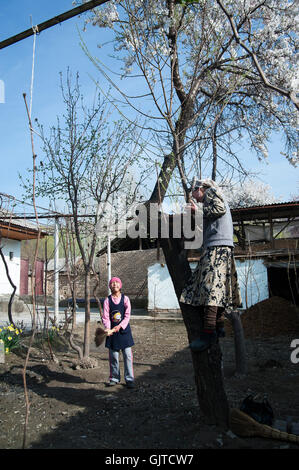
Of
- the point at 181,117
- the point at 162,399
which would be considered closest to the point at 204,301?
the point at 162,399

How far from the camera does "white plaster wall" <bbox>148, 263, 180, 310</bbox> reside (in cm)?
1511

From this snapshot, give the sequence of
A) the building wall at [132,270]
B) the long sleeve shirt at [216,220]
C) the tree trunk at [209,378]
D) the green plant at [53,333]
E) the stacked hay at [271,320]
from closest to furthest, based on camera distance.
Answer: the long sleeve shirt at [216,220]
the tree trunk at [209,378]
the green plant at [53,333]
the stacked hay at [271,320]
the building wall at [132,270]

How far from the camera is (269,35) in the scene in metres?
7.03

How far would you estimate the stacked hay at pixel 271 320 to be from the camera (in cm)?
1054

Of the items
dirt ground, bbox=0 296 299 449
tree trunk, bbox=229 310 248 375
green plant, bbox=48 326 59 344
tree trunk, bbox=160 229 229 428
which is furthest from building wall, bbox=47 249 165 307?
tree trunk, bbox=160 229 229 428

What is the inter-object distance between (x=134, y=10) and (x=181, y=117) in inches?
52.6

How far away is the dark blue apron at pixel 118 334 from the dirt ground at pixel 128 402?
58 cm

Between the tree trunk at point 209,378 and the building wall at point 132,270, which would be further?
the building wall at point 132,270

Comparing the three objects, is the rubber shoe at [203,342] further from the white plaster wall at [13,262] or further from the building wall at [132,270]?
the building wall at [132,270]

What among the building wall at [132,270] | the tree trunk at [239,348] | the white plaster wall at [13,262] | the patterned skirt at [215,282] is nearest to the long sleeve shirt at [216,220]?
the patterned skirt at [215,282]

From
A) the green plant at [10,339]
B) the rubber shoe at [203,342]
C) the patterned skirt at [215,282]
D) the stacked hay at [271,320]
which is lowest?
the stacked hay at [271,320]

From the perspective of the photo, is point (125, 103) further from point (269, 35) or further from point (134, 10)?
point (269, 35)

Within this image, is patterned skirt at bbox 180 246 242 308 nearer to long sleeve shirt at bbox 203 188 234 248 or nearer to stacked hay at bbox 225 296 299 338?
long sleeve shirt at bbox 203 188 234 248

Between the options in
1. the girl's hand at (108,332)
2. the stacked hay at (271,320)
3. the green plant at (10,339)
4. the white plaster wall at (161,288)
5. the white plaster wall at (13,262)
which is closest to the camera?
the girl's hand at (108,332)
